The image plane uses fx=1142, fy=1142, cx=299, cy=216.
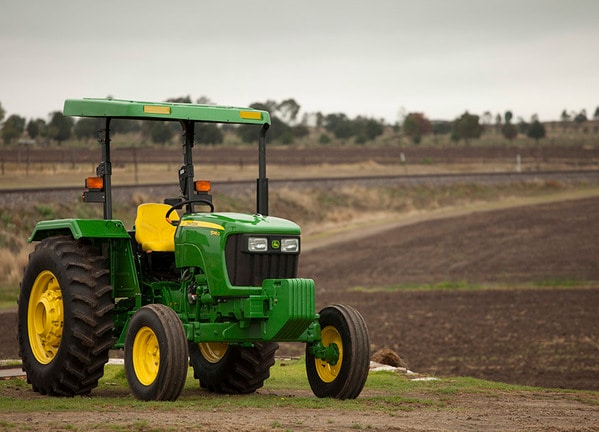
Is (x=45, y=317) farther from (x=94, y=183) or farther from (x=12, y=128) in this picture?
(x=12, y=128)

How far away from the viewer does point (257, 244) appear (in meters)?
Answer: 11.1

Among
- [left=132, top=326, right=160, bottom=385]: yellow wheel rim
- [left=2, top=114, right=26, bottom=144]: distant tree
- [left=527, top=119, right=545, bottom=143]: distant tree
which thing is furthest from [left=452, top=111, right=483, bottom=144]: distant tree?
[left=132, top=326, right=160, bottom=385]: yellow wheel rim

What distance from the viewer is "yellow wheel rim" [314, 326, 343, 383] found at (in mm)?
11655

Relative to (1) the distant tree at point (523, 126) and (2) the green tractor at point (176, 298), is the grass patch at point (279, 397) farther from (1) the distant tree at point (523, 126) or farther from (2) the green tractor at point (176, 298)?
(1) the distant tree at point (523, 126)

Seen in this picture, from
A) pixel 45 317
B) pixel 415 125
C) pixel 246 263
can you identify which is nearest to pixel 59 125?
pixel 45 317

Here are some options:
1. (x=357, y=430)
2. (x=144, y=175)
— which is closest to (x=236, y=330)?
(x=357, y=430)

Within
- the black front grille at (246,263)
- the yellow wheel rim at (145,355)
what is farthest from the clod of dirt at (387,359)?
the yellow wheel rim at (145,355)

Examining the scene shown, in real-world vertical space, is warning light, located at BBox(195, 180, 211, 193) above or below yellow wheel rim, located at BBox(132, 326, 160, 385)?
above

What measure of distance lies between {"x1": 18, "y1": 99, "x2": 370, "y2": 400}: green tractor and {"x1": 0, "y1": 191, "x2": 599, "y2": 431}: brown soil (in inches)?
23.8

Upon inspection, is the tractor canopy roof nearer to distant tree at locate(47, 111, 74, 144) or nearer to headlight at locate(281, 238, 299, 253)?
headlight at locate(281, 238, 299, 253)

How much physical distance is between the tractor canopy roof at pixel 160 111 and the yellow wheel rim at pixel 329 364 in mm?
2373

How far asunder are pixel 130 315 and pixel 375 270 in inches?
961

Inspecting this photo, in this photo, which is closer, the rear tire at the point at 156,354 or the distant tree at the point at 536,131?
the rear tire at the point at 156,354

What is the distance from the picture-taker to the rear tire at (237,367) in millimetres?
12453
